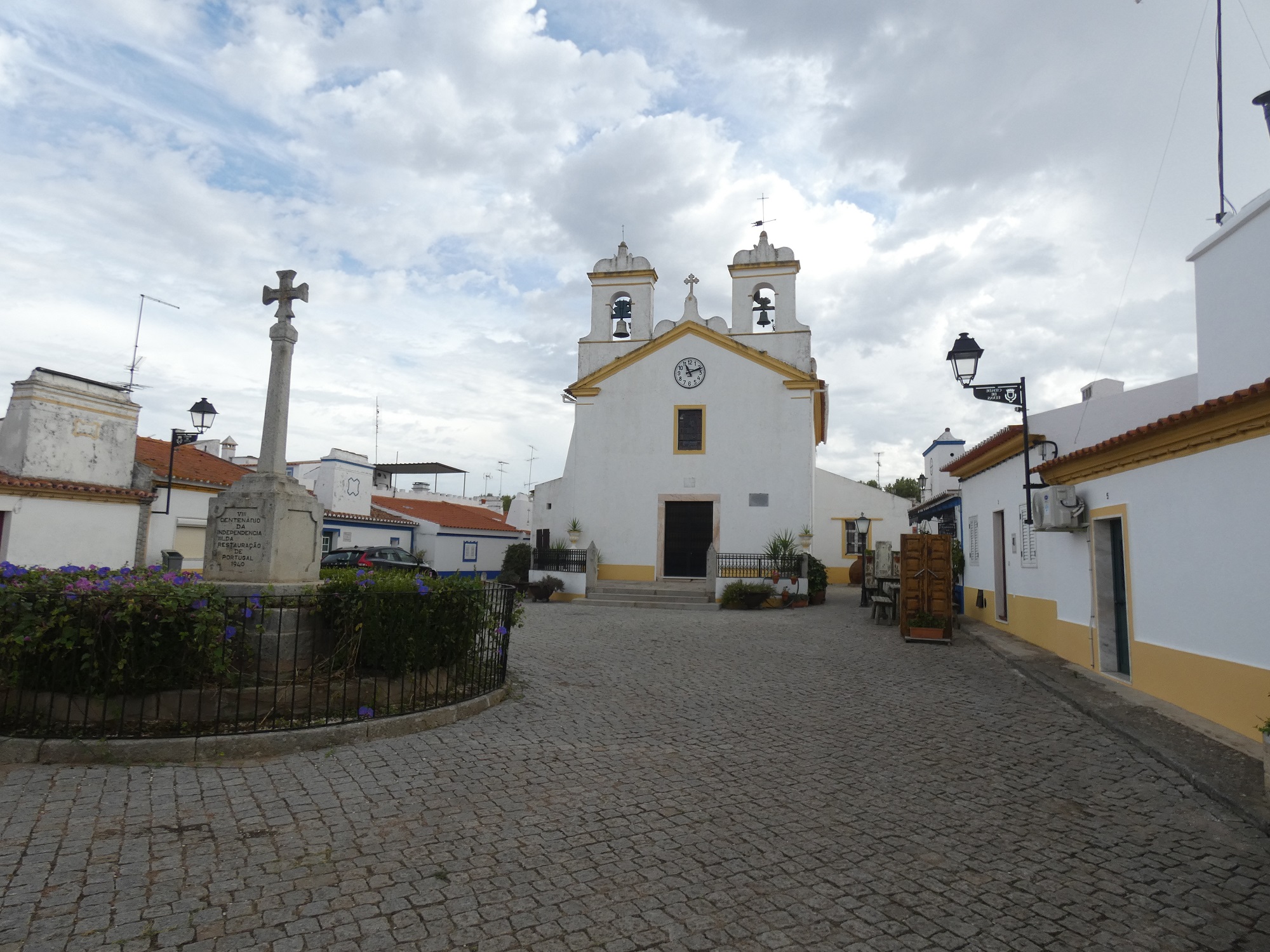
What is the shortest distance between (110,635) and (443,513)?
26.5 m

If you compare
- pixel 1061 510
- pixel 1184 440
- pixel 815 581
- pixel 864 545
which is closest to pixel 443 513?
pixel 864 545

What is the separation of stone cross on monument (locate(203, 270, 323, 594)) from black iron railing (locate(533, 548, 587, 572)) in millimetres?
13043

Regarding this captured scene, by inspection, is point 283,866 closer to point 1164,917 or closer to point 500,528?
point 1164,917

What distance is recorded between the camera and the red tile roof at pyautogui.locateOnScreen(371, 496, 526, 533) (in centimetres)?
2906

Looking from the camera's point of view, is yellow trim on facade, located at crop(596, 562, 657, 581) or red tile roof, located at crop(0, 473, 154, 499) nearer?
red tile roof, located at crop(0, 473, 154, 499)

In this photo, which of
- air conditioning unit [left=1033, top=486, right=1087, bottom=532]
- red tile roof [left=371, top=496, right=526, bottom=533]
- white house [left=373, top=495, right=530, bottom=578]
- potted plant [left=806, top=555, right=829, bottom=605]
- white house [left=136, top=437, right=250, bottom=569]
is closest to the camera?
air conditioning unit [left=1033, top=486, right=1087, bottom=532]

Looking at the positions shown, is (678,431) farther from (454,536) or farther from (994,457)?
(454,536)

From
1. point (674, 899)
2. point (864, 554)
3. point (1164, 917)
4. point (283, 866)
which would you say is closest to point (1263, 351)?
point (1164, 917)

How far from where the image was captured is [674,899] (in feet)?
10.8

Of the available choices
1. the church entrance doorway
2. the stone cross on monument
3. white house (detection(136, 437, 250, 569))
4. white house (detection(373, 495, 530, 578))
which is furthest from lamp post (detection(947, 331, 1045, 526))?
white house (detection(373, 495, 530, 578))

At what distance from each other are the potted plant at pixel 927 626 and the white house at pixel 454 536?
17157 mm

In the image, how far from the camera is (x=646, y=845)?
151 inches

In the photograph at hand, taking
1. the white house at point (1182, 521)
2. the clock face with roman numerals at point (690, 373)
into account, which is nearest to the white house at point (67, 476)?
the clock face with roman numerals at point (690, 373)

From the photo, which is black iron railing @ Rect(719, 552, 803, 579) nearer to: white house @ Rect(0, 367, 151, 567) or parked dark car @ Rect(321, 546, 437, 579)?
parked dark car @ Rect(321, 546, 437, 579)
